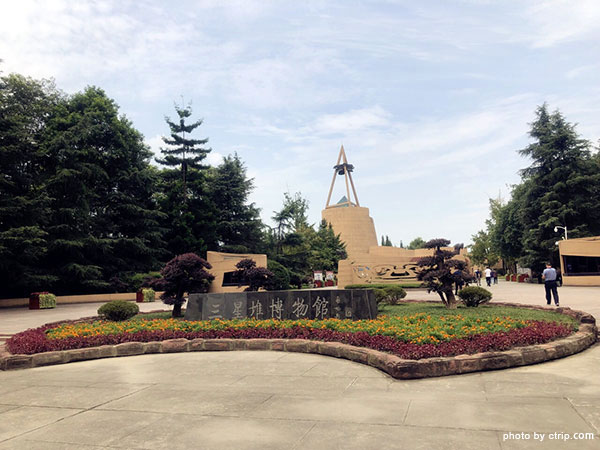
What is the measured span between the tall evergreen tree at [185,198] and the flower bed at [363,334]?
23.4m

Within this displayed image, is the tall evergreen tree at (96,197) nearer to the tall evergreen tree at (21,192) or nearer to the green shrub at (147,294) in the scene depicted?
the tall evergreen tree at (21,192)

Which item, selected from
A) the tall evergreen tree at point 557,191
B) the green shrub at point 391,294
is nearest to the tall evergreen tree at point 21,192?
the green shrub at point 391,294

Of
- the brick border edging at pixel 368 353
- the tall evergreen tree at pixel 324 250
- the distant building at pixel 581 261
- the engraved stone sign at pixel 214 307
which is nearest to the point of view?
the brick border edging at pixel 368 353

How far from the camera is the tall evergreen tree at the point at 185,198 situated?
33.4m

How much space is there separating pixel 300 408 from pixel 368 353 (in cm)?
239

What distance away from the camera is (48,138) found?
2711 cm

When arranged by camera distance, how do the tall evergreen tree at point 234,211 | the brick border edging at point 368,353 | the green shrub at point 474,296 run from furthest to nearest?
the tall evergreen tree at point 234,211 < the green shrub at point 474,296 < the brick border edging at point 368,353

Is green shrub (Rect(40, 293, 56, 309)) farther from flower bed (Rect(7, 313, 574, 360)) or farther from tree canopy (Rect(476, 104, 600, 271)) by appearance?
tree canopy (Rect(476, 104, 600, 271))

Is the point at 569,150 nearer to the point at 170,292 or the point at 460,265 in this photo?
the point at 460,265

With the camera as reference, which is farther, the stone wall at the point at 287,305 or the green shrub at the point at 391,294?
the green shrub at the point at 391,294

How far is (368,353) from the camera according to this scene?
259 inches

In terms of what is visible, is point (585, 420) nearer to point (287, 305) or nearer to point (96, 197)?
point (287, 305)

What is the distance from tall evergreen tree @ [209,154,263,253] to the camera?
36.6m

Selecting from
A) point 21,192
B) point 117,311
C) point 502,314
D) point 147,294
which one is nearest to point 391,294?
point 502,314
